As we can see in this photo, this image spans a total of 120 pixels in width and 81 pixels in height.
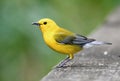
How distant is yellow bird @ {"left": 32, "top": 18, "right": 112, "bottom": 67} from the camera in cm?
425

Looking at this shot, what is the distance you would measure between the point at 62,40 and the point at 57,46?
10 centimetres

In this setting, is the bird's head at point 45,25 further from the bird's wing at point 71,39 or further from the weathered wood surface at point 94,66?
the weathered wood surface at point 94,66

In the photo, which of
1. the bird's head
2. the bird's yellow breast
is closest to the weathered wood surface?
the bird's yellow breast

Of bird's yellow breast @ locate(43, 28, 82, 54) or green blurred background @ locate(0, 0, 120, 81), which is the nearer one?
bird's yellow breast @ locate(43, 28, 82, 54)

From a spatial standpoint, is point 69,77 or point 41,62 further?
point 41,62

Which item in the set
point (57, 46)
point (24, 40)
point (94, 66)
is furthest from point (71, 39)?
point (24, 40)

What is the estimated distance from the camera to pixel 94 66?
12.8ft

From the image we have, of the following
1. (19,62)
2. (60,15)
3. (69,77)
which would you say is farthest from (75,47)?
(60,15)

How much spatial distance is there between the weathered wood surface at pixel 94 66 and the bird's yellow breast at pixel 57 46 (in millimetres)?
82

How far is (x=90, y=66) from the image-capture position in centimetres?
389

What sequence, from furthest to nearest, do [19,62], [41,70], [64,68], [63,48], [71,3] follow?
[71,3] → [41,70] → [19,62] → [63,48] → [64,68]

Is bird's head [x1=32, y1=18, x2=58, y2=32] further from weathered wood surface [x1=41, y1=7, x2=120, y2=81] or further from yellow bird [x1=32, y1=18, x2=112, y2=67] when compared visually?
weathered wood surface [x1=41, y1=7, x2=120, y2=81]

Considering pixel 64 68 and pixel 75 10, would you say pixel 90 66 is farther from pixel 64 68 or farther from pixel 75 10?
pixel 75 10

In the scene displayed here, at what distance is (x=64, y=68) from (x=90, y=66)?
185mm
